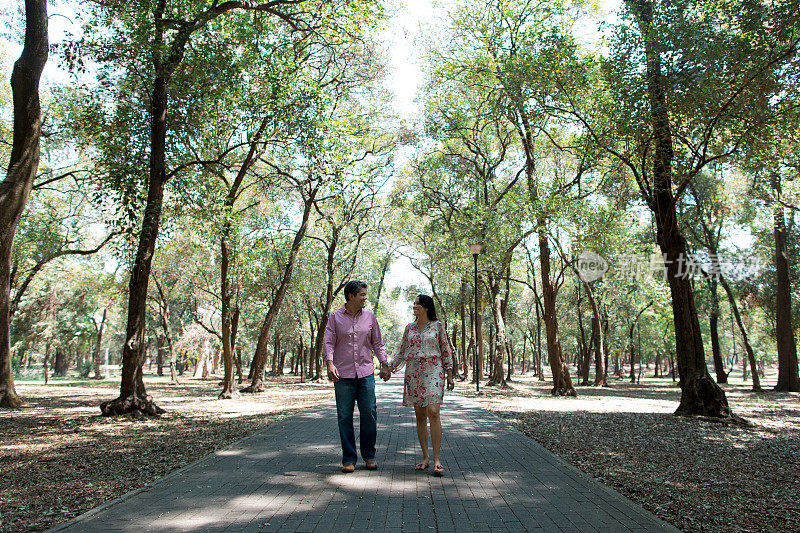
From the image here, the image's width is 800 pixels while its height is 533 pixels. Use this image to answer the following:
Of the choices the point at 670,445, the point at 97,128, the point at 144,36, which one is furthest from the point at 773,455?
the point at 97,128

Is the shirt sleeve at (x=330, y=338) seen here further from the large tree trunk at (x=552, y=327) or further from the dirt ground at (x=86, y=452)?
the large tree trunk at (x=552, y=327)

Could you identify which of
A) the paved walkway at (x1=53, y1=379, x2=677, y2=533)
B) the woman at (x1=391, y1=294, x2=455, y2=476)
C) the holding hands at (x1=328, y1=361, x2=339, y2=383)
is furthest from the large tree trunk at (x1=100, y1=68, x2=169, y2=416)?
the woman at (x1=391, y1=294, x2=455, y2=476)

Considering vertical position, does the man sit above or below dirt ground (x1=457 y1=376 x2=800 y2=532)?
above

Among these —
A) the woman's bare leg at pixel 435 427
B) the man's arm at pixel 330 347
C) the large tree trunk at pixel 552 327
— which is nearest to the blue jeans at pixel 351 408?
the man's arm at pixel 330 347

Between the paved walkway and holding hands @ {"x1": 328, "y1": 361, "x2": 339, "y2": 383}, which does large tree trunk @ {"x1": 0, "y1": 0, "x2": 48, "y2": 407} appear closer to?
the paved walkway

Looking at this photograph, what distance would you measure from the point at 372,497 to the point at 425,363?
1.56 metres

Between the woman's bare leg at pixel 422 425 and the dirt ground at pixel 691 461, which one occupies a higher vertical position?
the woman's bare leg at pixel 422 425

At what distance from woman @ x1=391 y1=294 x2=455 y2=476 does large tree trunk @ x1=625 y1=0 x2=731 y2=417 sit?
7.34 meters

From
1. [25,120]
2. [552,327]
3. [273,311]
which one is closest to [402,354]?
[25,120]

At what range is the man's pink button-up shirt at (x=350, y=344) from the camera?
5.59 m

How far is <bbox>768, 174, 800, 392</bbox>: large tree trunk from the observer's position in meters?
20.5

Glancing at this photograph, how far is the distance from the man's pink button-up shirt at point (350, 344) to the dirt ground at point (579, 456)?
2.35 metres

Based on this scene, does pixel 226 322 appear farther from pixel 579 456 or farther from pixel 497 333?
pixel 497 333

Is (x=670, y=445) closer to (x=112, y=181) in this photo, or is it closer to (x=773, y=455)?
(x=773, y=455)
